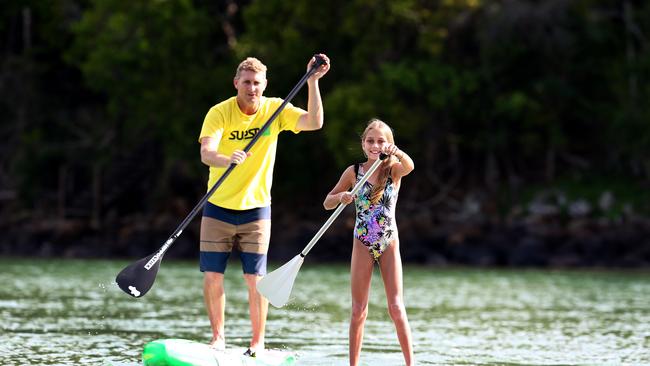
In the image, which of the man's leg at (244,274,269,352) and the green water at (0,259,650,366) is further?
the green water at (0,259,650,366)

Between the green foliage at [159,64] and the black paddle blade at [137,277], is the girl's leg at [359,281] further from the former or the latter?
the green foliage at [159,64]

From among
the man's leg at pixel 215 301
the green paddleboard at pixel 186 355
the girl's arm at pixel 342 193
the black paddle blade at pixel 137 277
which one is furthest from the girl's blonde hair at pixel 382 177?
the black paddle blade at pixel 137 277

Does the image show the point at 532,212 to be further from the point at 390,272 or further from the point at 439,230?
the point at 390,272

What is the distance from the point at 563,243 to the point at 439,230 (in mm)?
3665

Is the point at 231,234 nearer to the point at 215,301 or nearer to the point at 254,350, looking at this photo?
the point at 215,301

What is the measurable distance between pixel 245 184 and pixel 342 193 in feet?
2.81

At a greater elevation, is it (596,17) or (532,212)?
(596,17)

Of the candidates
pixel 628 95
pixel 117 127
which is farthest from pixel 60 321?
pixel 117 127

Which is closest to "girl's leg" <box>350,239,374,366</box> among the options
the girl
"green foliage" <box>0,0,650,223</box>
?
the girl

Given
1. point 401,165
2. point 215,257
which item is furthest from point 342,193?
point 215,257

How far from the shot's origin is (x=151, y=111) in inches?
1762

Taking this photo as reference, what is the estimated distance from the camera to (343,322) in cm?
1518

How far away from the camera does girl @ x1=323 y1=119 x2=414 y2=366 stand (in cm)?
948

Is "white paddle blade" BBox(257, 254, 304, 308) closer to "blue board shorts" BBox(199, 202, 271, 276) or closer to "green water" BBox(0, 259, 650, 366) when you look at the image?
"blue board shorts" BBox(199, 202, 271, 276)
